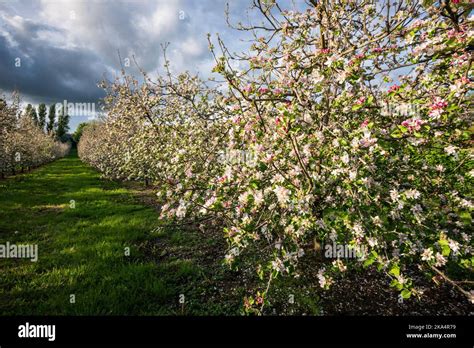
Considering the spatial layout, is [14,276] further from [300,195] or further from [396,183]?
[396,183]

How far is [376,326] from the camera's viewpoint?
11.3ft

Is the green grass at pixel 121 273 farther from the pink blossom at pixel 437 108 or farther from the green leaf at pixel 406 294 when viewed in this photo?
the pink blossom at pixel 437 108

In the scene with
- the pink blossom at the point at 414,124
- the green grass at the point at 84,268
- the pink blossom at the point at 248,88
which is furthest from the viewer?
the green grass at the point at 84,268

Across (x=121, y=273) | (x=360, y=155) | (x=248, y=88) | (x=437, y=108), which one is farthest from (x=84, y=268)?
(x=437, y=108)

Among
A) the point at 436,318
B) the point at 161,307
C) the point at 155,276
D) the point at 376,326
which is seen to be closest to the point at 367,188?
the point at 376,326

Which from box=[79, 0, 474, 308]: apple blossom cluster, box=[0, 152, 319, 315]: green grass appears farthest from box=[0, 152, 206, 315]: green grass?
box=[79, 0, 474, 308]: apple blossom cluster

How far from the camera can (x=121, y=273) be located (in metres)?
4.72

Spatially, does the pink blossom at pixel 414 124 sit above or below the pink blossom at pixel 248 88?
below

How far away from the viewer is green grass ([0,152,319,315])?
12.8 feet

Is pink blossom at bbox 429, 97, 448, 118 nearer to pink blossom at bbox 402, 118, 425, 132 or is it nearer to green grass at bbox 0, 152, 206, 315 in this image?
pink blossom at bbox 402, 118, 425, 132

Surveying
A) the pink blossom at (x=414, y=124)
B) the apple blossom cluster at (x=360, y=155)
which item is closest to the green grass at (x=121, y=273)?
the apple blossom cluster at (x=360, y=155)

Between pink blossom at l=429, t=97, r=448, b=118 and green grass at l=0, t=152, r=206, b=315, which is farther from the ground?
pink blossom at l=429, t=97, r=448, b=118

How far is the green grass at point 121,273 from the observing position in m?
3.90

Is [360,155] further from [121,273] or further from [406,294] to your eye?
[121,273]
